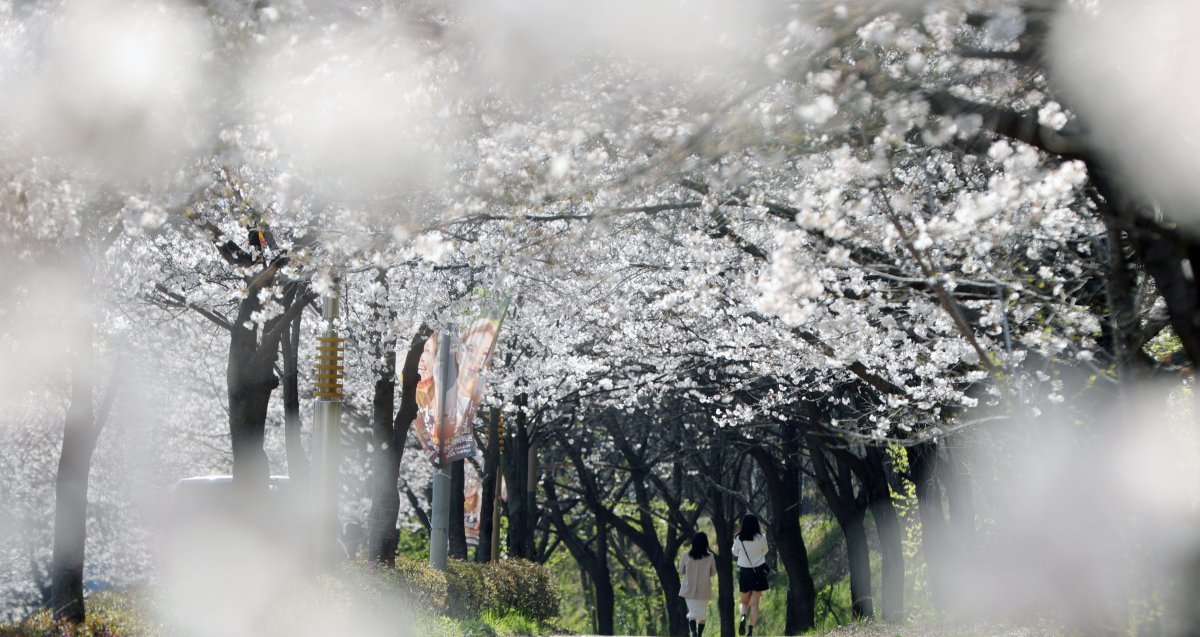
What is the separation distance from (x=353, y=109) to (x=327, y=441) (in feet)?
22.4

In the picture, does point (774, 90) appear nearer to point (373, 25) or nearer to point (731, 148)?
point (731, 148)

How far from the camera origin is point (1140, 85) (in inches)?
237

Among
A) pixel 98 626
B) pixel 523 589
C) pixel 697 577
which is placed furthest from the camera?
pixel 523 589

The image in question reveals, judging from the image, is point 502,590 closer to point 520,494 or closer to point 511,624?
point 511,624

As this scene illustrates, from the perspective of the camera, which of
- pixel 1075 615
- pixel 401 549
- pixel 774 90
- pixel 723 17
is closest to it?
pixel 723 17

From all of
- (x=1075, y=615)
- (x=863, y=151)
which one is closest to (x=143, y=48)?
(x=863, y=151)

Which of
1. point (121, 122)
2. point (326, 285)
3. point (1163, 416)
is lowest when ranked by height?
point (1163, 416)

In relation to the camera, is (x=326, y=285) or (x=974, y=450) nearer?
(x=326, y=285)

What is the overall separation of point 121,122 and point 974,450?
455 inches

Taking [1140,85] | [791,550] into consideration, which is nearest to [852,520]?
[791,550]

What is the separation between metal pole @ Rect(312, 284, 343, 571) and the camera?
44.2ft

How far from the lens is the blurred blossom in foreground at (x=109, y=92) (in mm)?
6785

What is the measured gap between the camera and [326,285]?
843 cm

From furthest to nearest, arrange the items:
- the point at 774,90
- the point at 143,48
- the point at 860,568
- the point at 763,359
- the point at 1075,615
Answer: the point at 860,568 → the point at 763,359 → the point at 1075,615 → the point at 774,90 → the point at 143,48
